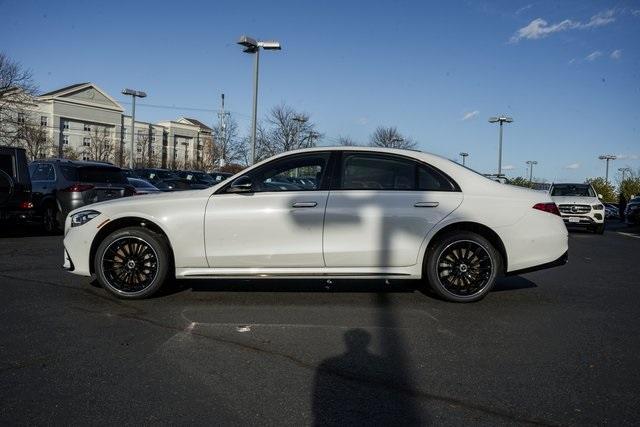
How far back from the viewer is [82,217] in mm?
5836

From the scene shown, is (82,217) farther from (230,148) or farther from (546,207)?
(230,148)

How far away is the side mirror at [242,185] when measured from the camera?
5535 millimetres

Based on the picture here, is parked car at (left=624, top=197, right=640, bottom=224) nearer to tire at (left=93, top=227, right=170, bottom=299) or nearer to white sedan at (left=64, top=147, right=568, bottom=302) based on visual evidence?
white sedan at (left=64, top=147, right=568, bottom=302)

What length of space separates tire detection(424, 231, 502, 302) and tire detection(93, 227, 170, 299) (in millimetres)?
2686

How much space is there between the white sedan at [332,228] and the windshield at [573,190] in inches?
578

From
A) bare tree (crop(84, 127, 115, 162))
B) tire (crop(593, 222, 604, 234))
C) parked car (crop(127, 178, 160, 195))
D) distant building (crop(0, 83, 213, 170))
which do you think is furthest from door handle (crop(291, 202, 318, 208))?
distant building (crop(0, 83, 213, 170))

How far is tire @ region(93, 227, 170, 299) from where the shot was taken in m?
5.60

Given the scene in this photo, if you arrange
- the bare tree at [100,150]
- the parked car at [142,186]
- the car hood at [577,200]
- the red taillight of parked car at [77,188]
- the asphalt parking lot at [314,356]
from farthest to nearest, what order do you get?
the bare tree at [100,150] < the car hood at [577,200] < the parked car at [142,186] < the red taillight of parked car at [77,188] < the asphalt parking lot at [314,356]

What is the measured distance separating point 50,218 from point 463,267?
1007 cm

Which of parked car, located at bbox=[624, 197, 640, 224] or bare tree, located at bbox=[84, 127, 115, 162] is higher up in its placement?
bare tree, located at bbox=[84, 127, 115, 162]

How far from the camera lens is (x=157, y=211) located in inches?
220

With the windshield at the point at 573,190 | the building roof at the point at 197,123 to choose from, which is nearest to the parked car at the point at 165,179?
the windshield at the point at 573,190

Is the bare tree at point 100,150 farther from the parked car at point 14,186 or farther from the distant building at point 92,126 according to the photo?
the parked car at point 14,186

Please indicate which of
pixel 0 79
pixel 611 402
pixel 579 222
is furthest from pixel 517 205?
pixel 0 79
